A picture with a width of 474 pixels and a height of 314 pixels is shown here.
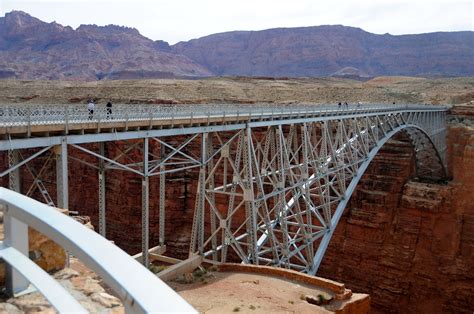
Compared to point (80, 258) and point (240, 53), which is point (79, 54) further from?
point (80, 258)

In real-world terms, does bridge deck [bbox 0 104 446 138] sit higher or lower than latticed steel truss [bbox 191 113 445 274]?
higher

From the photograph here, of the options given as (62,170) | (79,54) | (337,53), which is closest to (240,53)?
(337,53)

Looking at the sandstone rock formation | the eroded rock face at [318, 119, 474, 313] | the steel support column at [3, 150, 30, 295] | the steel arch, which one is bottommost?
the eroded rock face at [318, 119, 474, 313]

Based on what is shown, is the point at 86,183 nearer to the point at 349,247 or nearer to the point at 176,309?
the point at 349,247

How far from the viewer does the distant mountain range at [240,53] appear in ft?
389

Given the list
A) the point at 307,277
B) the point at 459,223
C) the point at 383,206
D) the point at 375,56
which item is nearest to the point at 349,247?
the point at 383,206

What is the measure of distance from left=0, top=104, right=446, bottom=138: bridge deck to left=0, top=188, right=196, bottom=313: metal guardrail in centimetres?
685

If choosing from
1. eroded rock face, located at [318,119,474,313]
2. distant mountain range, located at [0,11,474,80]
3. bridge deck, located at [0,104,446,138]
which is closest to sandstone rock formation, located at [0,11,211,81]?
distant mountain range, located at [0,11,474,80]

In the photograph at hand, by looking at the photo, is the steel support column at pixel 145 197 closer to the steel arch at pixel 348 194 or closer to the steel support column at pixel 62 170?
the steel support column at pixel 62 170

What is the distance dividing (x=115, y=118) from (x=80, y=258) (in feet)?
34.7

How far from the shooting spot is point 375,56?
136250 millimetres

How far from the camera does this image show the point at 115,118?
1243 centimetres

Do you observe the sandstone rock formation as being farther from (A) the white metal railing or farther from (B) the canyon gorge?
(A) the white metal railing

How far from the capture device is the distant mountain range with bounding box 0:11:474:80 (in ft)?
389
